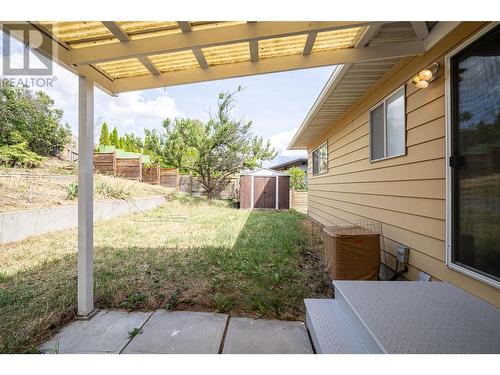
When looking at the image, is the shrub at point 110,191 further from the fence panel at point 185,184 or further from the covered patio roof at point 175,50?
the covered patio roof at point 175,50

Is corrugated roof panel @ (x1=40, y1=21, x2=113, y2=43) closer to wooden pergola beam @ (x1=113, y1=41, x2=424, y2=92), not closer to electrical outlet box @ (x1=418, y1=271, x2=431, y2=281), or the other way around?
wooden pergola beam @ (x1=113, y1=41, x2=424, y2=92)

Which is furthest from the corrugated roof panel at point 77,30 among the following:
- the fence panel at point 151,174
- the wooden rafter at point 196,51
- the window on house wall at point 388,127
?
the fence panel at point 151,174

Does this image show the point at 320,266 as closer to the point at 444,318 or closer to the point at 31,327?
the point at 444,318

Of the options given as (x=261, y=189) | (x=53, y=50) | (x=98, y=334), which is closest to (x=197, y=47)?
(x=53, y=50)

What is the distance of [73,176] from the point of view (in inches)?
312

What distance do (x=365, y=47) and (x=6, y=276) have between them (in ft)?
15.0

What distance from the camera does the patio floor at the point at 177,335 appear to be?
1.93 meters

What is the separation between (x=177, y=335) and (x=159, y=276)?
1361mm

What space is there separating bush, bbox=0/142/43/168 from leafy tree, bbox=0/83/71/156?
46 cm

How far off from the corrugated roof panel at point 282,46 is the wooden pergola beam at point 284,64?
4 centimetres

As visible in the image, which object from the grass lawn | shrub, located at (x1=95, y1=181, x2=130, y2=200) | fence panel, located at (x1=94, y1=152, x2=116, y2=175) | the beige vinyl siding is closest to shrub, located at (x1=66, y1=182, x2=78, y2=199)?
shrub, located at (x1=95, y1=181, x2=130, y2=200)

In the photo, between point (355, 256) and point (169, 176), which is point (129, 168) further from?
point (355, 256)

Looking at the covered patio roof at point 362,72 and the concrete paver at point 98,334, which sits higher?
the covered patio roof at point 362,72
